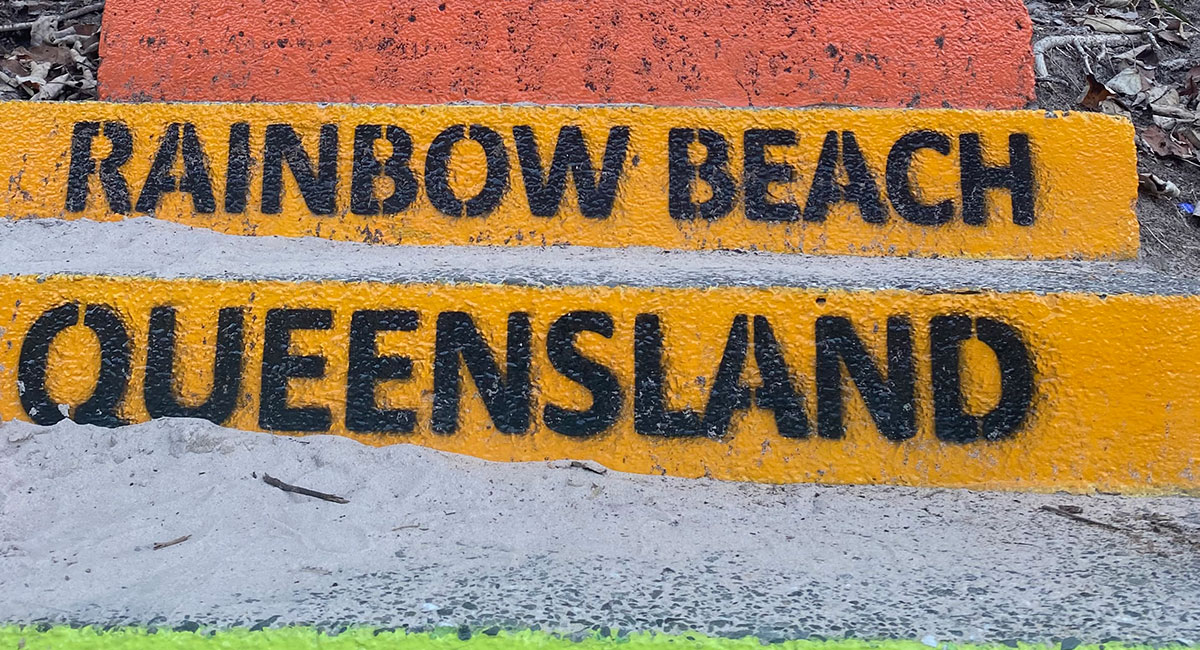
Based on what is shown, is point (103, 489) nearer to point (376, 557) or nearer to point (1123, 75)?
point (376, 557)

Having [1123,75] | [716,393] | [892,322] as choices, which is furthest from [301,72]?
[1123,75]

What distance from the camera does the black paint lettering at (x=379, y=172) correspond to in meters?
2.07

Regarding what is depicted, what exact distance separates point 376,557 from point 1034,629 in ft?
3.23

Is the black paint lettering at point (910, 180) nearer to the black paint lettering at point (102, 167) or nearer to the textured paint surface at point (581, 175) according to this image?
the textured paint surface at point (581, 175)

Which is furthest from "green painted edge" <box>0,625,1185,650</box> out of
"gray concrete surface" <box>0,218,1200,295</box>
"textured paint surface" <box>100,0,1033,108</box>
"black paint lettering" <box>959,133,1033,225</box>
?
"textured paint surface" <box>100,0,1033,108</box>

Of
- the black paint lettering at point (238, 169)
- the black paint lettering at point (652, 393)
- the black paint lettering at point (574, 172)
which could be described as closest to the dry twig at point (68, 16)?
the black paint lettering at point (238, 169)

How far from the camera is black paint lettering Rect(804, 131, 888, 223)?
2.02 m

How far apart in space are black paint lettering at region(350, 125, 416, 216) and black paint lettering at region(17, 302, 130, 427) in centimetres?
60

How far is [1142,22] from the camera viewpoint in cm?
296

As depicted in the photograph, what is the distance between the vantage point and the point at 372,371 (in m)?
1.74

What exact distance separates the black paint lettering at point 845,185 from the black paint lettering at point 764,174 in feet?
0.17

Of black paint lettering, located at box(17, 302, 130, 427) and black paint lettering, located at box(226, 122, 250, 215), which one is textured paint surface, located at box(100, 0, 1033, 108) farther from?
black paint lettering, located at box(17, 302, 130, 427)

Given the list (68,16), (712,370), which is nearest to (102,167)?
(68,16)

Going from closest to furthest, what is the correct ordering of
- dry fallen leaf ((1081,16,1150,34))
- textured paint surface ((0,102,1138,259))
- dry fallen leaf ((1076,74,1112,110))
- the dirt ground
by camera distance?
1. textured paint surface ((0,102,1138,259))
2. the dirt ground
3. dry fallen leaf ((1076,74,1112,110))
4. dry fallen leaf ((1081,16,1150,34))
